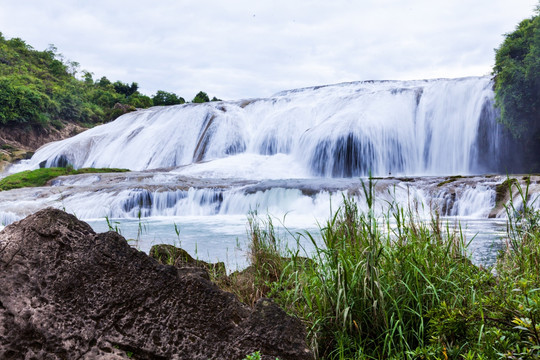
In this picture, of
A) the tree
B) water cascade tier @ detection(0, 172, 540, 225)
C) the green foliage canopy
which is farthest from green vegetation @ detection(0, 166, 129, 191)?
the tree

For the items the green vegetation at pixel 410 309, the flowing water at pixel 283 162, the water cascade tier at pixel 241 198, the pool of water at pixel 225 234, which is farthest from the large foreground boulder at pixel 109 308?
the water cascade tier at pixel 241 198

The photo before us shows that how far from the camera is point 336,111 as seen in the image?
2584 centimetres

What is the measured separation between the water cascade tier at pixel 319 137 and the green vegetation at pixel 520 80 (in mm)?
1462

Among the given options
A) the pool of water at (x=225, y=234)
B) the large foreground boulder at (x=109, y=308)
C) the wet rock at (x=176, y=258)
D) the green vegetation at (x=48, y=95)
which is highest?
the green vegetation at (x=48, y=95)

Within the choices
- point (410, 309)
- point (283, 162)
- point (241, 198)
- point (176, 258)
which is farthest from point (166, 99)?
point (410, 309)

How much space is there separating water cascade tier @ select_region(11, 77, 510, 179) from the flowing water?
0.06 m

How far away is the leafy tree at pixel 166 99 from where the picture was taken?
171 feet

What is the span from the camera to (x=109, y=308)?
1.97m

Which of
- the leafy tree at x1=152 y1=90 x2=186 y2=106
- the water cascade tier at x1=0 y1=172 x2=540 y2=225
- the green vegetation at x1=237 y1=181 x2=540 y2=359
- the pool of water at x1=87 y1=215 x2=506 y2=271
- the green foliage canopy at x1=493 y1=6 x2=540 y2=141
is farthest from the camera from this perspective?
the leafy tree at x1=152 y1=90 x2=186 y2=106

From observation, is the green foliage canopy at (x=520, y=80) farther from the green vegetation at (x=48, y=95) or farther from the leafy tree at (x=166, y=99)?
the leafy tree at (x=166, y=99)

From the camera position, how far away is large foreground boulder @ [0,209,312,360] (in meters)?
1.87

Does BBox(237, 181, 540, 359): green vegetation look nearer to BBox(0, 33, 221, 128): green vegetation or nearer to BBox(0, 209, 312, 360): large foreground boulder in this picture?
BBox(0, 209, 312, 360): large foreground boulder

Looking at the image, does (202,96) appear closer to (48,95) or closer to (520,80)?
(48,95)

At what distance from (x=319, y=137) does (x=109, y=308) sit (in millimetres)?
21319
